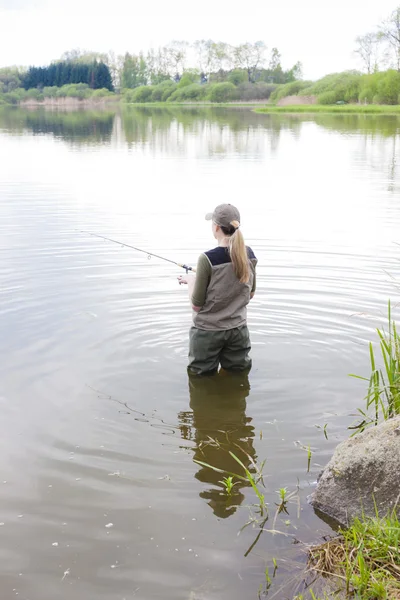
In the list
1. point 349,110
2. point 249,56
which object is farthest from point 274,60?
point 349,110

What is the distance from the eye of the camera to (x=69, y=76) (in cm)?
14888

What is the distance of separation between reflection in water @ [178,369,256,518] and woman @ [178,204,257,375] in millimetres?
158

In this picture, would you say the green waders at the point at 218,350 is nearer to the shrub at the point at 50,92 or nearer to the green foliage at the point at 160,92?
the green foliage at the point at 160,92

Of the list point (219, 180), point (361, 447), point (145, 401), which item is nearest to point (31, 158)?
point (219, 180)

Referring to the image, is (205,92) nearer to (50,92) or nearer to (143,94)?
(143,94)

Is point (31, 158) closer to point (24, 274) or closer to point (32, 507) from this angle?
point (24, 274)

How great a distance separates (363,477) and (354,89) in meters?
78.4

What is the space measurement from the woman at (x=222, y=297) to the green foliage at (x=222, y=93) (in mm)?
108591

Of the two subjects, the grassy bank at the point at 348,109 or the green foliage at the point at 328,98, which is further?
the green foliage at the point at 328,98

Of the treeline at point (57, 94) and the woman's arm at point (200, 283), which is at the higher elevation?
the treeline at point (57, 94)

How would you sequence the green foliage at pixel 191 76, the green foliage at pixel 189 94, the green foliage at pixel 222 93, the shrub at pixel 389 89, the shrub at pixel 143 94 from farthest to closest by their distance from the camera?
the green foliage at pixel 191 76 → the shrub at pixel 143 94 → the green foliage at pixel 189 94 → the green foliage at pixel 222 93 → the shrub at pixel 389 89

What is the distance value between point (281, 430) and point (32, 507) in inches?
72.3

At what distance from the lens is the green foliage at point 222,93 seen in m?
109

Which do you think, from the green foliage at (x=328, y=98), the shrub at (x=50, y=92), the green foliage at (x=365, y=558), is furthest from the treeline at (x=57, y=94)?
the green foliage at (x=365, y=558)
